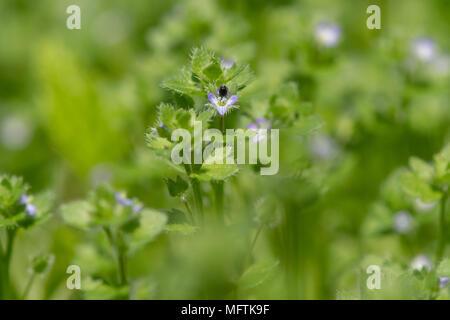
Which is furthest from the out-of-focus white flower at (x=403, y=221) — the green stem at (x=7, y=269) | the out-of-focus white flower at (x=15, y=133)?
the out-of-focus white flower at (x=15, y=133)

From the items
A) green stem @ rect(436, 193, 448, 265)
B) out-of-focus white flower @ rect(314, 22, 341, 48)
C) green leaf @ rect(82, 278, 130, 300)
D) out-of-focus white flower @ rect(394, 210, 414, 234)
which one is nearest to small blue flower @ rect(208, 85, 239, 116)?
green leaf @ rect(82, 278, 130, 300)

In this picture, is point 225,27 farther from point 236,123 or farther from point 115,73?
point 115,73

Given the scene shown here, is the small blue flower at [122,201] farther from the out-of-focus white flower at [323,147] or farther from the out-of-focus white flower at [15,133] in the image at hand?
the out-of-focus white flower at [15,133]

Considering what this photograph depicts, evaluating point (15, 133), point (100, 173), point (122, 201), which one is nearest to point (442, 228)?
point (122, 201)

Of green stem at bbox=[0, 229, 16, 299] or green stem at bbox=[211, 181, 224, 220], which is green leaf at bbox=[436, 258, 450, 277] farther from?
green stem at bbox=[0, 229, 16, 299]

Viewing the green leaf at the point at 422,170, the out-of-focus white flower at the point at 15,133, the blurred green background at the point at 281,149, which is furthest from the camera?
the out-of-focus white flower at the point at 15,133

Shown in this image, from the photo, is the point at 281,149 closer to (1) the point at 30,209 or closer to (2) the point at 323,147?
(2) the point at 323,147
